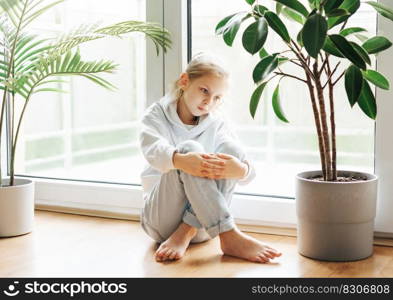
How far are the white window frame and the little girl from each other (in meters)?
0.21

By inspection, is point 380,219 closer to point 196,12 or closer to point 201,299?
point 201,299

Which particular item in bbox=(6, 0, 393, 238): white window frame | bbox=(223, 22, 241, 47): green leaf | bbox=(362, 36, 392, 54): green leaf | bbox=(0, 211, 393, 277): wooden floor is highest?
bbox=(223, 22, 241, 47): green leaf

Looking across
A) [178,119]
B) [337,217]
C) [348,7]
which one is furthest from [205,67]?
[337,217]

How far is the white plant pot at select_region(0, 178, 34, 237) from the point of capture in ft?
7.06

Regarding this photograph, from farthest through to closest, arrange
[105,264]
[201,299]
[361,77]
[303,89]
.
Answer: [303,89] → [105,264] → [361,77] → [201,299]

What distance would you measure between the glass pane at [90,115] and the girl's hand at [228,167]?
725 mm

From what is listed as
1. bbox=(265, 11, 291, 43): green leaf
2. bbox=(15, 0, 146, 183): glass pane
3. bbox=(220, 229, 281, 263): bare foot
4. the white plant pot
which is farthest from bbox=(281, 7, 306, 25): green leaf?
the white plant pot

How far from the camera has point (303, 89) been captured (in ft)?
7.39

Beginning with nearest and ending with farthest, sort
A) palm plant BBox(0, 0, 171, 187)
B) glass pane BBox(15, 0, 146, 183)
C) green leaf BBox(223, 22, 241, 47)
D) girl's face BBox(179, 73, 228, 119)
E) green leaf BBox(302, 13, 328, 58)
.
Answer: green leaf BBox(302, 13, 328, 58) → green leaf BBox(223, 22, 241, 47) → girl's face BBox(179, 73, 228, 119) → palm plant BBox(0, 0, 171, 187) → glass pane BBox(15, 0, 146, 183)

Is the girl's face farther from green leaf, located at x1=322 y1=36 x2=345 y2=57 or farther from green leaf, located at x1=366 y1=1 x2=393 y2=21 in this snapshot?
green leaf, located at x1=366 y1=1 x2=393 y2=21

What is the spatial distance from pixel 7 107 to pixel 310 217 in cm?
149

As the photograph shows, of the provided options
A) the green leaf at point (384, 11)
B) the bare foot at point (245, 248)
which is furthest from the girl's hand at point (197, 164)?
the green leaf at point (384, 11)

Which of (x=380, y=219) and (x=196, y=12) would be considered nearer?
(x=380, y=219)

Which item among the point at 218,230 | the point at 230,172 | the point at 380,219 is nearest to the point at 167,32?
the point at 230,172
